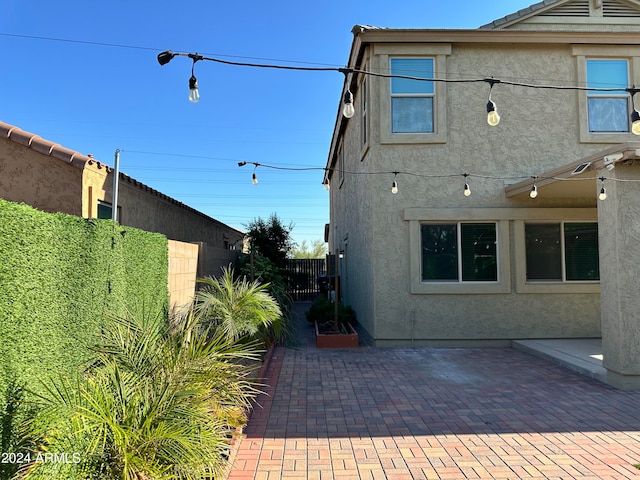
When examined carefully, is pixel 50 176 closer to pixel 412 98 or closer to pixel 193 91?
pixel 193 91

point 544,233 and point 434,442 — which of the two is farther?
point 544,233

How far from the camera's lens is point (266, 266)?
10898mm

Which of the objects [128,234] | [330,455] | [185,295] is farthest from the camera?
[185,295]

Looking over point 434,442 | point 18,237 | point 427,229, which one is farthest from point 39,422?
point 427,229

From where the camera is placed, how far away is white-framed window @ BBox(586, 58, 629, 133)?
8.76 metres

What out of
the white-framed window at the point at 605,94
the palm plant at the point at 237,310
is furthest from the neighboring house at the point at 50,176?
the white-framed window at the point at 605,94

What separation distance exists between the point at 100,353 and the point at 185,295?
4.60 metres

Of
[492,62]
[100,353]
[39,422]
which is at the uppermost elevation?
[492,62]

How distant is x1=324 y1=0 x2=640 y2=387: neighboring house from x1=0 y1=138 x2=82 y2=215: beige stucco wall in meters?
5.82

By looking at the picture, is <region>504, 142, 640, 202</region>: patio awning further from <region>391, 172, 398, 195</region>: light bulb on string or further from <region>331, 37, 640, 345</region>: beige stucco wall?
<region>391, 172, 398, 195</region>: light bulb on string

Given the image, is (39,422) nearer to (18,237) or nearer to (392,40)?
(18,237)

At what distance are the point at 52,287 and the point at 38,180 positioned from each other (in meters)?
5.22

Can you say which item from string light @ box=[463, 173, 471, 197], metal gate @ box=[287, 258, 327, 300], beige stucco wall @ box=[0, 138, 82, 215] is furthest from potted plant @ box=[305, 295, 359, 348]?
metal gate @ box=[287, 258, 327, 300]

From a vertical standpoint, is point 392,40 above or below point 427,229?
above
